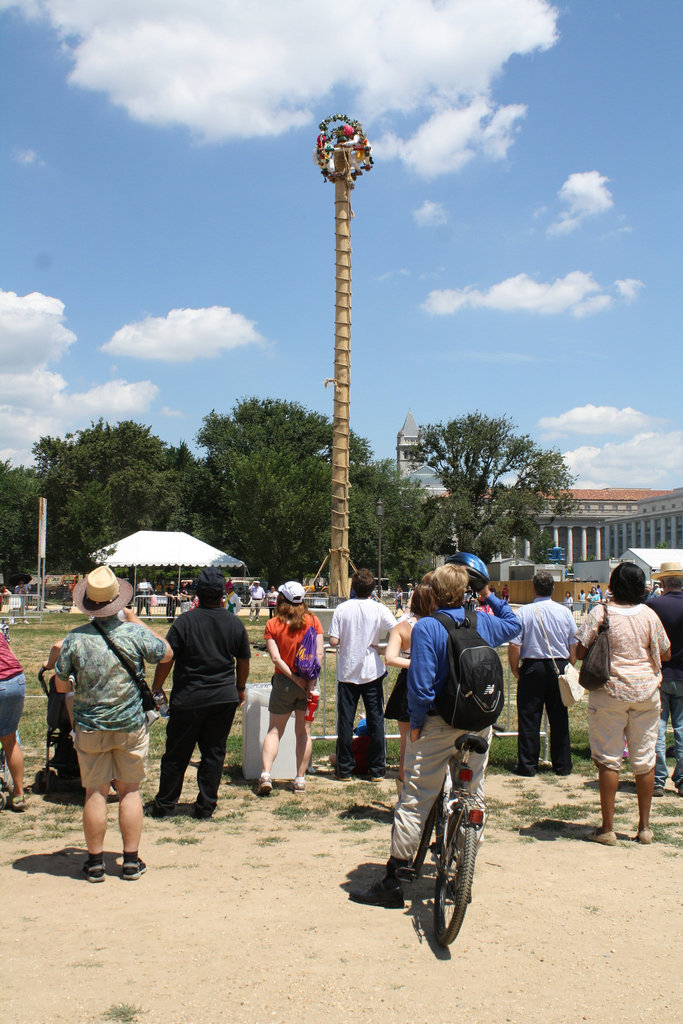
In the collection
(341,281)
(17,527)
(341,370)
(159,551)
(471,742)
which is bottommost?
(471,742)

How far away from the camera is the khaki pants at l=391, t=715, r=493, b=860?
4.05 metres

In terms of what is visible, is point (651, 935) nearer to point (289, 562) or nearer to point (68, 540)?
point (68, 540)

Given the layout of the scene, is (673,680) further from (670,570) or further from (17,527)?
(17,527)

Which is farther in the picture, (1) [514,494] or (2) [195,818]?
(1) [514,494]

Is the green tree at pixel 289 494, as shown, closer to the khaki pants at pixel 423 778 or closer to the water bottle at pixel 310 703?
the water bottle at pixel 310 703

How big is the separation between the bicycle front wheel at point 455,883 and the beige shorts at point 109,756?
1.80m

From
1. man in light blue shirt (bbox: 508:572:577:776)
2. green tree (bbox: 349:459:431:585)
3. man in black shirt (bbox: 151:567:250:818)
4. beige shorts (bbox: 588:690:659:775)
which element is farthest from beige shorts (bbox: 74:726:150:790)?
green tree (bbox: 349:459:431:585)

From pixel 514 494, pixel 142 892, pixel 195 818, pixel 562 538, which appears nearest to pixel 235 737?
pixel 195 818

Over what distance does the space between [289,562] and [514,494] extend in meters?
19.3

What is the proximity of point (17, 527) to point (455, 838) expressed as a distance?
63.1 metres

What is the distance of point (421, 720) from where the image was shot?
4.00m

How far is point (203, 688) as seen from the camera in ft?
18.5

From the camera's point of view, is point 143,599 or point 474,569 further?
point 143,599

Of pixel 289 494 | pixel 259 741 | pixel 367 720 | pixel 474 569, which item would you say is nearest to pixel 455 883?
pixel 474 569
